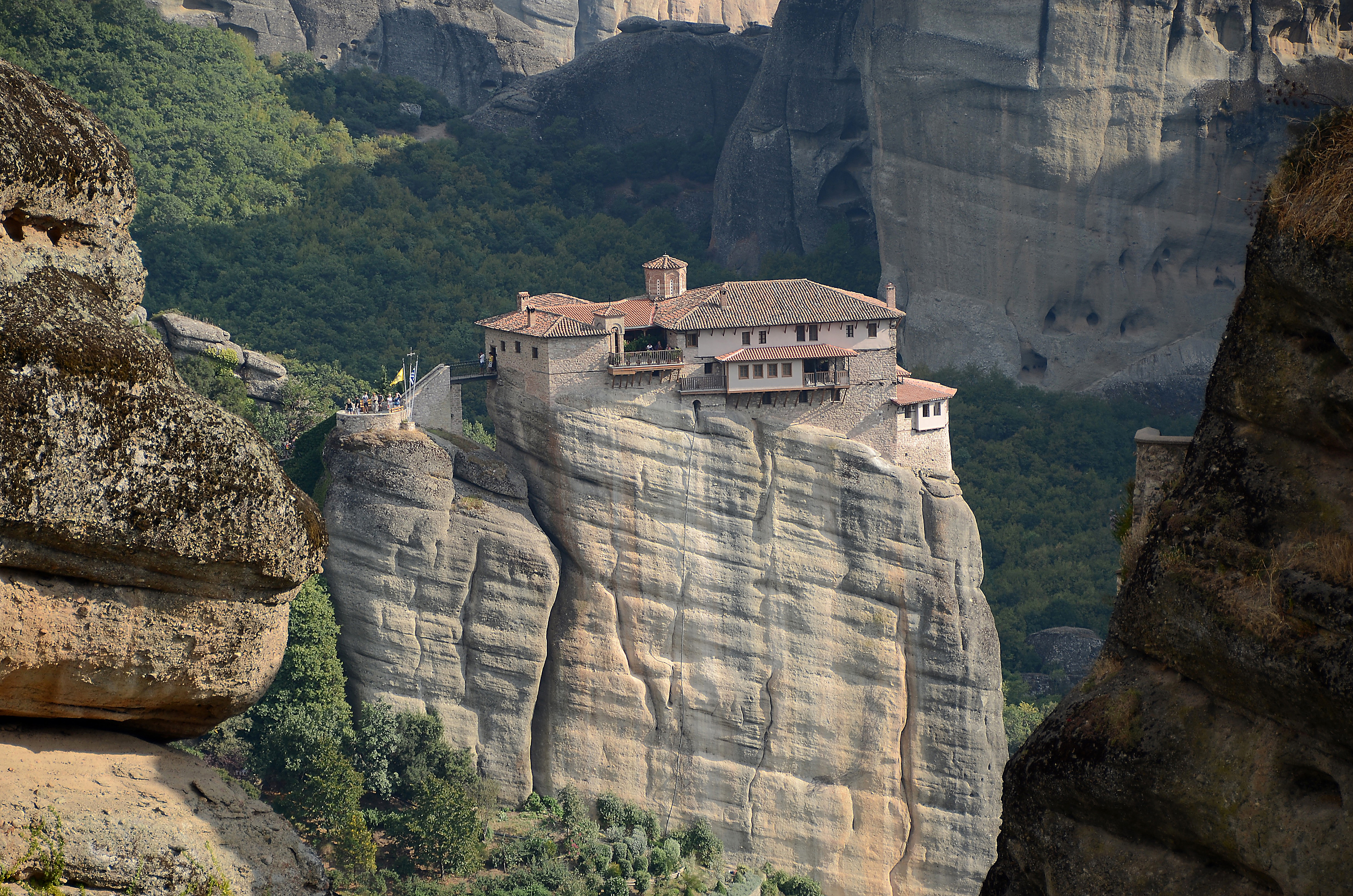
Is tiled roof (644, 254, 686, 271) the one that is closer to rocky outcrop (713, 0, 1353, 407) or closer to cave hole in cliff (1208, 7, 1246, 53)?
rocky outcrop (713, 0, 1353, 407)

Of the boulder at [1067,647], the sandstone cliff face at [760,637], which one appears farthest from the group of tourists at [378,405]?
the boulder at [1067,647]

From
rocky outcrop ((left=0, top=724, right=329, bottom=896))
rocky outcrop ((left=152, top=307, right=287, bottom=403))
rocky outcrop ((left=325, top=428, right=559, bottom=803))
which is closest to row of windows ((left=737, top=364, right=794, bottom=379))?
rocky outcrop ((left=325, top=428, right=559, bottom=803))

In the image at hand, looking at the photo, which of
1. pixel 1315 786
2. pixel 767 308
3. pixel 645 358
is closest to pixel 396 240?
pixel 767 308

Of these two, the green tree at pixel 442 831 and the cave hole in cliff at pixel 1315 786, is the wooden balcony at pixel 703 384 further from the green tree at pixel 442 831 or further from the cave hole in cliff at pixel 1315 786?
the cave hole in cliff at pixel 1315 786

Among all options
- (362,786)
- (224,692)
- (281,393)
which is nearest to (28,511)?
(224,692)

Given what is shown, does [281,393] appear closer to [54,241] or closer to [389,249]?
[389,249]

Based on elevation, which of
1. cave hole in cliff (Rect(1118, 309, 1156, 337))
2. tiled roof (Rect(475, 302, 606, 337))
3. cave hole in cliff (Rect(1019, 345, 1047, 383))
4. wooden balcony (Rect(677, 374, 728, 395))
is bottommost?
cave hole in cliff (Rect(1019, 345, 1047, 383))
